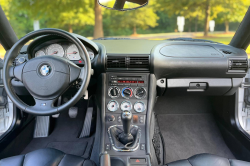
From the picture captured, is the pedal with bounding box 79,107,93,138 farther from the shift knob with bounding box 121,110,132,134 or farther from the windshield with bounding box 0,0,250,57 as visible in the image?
the windshield with bounding box 0,0,250,57

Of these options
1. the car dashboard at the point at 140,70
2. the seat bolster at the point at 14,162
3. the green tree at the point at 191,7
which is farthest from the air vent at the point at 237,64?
the green tree at the point at 191,7

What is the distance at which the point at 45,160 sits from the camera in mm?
1545

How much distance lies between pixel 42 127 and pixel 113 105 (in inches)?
48.6

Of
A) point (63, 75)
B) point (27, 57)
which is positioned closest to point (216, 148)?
point (63, 75)

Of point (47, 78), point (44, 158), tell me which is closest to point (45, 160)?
point (44, 158)

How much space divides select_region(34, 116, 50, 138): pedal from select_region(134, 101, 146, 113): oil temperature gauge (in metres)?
1.35

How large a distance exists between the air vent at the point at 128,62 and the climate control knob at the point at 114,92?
0.69 ft

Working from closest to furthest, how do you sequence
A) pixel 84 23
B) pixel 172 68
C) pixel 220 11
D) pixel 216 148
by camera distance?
1. pixel 172 68
2. pixel 216 148
3. pixel 84 23
4. pixel 220 11

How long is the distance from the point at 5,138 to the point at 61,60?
126cm

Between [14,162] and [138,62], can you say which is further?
[138,62]

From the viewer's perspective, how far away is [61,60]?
1567 mm

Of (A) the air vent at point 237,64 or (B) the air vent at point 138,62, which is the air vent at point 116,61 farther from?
(A) the air vent at point 237,64

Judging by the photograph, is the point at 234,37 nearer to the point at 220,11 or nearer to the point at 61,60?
the point at 61,60

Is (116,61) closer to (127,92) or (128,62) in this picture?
(128,62)
